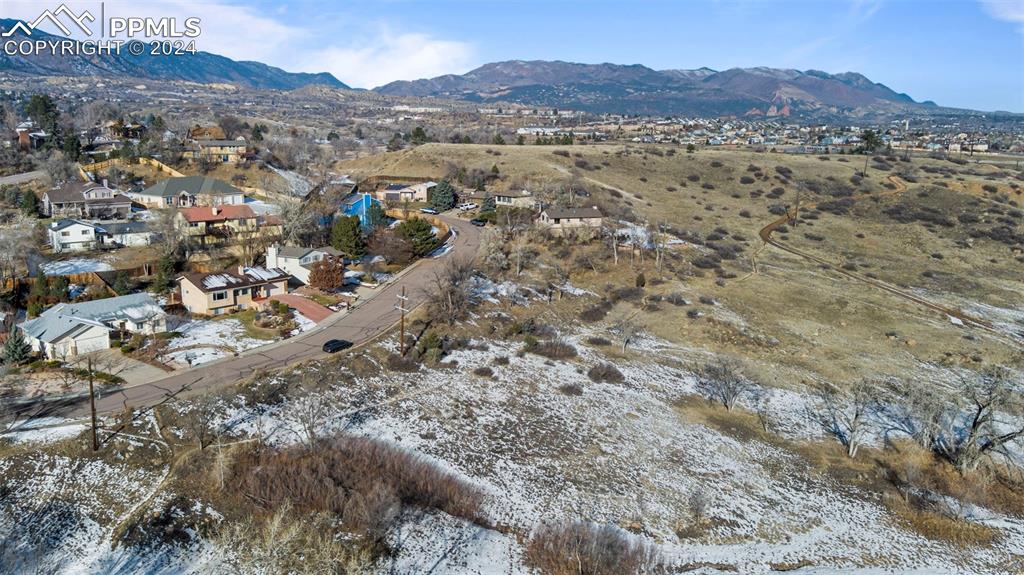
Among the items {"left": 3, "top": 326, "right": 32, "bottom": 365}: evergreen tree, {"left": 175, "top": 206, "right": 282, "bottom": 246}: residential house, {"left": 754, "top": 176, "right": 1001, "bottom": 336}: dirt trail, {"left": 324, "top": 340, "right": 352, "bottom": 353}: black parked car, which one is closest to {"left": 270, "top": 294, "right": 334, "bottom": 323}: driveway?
{"left": 324, "top": 340, "right": 352, "bottom": 353}: black parked car

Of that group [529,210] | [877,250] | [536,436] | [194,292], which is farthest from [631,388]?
[877,250]

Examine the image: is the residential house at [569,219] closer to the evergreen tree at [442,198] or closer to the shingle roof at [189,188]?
the evergreen tree at [442,198]

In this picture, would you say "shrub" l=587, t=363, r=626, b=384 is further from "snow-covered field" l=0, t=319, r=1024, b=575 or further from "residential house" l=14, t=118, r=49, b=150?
"residential house" l=14, t=118, r=49, b=150

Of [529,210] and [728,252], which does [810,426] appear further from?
[529,210]

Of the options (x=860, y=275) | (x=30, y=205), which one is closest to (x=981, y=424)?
(x=860, y=275)

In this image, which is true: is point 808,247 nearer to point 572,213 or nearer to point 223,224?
point 572,213

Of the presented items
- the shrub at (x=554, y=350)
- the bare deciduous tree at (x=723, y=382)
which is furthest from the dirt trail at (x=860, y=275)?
the shrub at (x=554, y=350)

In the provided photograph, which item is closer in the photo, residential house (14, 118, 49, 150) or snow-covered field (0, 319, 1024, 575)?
snow-covered field (0, 319, 1024, 575)
